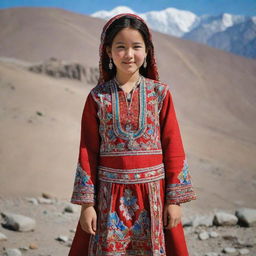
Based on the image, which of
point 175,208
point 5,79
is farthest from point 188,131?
point 175,208

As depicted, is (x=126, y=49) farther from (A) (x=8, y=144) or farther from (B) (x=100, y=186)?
(A) (x=8, y=144)

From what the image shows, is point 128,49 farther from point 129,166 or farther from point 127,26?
point 129,166

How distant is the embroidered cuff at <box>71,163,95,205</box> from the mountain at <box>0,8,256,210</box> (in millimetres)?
3154

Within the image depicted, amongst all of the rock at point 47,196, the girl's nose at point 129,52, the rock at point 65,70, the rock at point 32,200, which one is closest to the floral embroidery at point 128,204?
the girl's nose at point 129,52

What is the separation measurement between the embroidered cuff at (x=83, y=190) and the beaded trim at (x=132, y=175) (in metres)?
0.09

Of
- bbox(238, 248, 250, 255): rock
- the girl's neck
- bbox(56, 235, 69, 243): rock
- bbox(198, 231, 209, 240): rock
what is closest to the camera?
the girl's neck

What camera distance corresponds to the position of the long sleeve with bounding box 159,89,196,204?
169 cm

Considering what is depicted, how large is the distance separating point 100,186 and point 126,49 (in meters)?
0.74

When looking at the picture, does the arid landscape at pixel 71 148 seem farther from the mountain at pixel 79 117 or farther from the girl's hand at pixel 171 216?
the girl's hand at pixel 171 216

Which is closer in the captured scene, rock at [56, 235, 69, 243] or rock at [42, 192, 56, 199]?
rock at [56, 235, 69, 243]

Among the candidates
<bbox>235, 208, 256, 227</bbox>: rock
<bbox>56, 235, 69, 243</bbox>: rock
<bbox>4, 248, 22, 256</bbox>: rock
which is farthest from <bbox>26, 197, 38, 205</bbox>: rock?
<bbox>235, 208, 256, 227</bbox>: rock

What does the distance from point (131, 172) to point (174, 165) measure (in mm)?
236

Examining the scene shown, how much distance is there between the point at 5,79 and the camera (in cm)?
974

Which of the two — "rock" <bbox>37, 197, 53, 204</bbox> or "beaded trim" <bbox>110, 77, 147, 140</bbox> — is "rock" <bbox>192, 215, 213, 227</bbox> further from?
"beaded trim" <bbox>110, 77, 147, 140</bbox>
